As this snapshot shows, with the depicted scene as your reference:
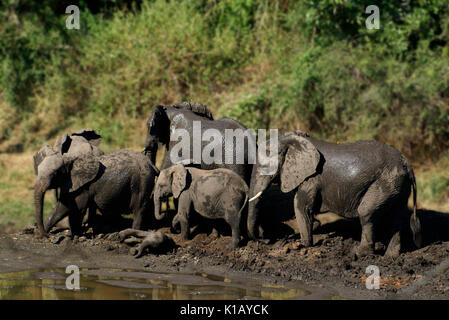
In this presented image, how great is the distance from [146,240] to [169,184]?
→ 89 centimetres

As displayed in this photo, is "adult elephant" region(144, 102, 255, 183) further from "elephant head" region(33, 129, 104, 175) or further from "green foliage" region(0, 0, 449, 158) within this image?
"green foliage" region(0, 0, 449, 158)

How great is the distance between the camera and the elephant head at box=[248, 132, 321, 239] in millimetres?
10461

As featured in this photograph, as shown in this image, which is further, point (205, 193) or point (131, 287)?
point (205, 193)

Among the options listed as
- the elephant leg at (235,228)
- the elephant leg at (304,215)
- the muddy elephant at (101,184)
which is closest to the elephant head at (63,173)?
the muddy elephant at (101,184)

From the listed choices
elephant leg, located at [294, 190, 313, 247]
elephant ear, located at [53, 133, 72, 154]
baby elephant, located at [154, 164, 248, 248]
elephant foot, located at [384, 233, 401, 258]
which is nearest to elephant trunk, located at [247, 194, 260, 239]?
baby elephant, located at [154, 164, 248, 248]

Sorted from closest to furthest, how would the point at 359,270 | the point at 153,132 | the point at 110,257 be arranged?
the point at 359,270 → the point at 110,257 → the point at 153,132

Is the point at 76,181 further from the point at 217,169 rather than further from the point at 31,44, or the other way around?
the point at 31,44

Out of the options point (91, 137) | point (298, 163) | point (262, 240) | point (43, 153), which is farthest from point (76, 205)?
point (298, 163)

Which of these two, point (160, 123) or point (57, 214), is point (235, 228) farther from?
point (57, 214)

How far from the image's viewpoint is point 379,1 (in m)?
16.1

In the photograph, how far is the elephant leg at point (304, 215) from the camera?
34.5ft

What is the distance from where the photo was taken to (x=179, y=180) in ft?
35.7

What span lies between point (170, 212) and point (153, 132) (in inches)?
50.7
